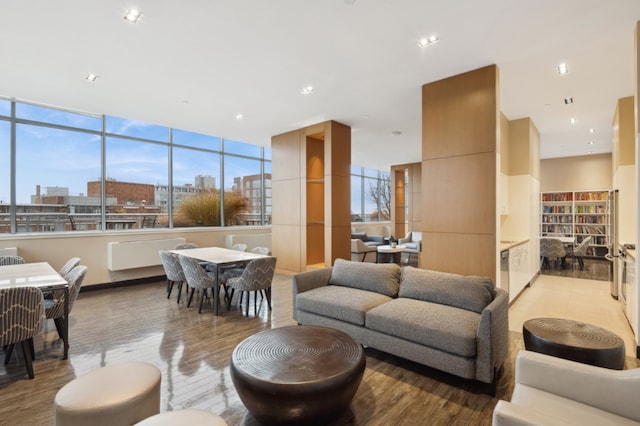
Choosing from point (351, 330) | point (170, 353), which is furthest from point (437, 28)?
point (170, 353)

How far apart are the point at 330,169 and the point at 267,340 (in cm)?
459

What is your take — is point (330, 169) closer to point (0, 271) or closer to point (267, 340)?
point (267, 340)

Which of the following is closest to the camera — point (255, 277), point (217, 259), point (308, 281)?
point (308, 281)

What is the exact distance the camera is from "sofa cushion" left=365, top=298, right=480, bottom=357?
2609mm

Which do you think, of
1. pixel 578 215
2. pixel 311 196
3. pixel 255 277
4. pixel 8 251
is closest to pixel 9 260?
pixel 8 251

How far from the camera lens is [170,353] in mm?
3354

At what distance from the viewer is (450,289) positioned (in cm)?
323

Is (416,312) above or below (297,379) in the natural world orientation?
above

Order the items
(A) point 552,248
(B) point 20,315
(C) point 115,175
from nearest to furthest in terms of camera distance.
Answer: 1. (B) point 20,315
2. (C) point 115,175
3. (A) point 552,248

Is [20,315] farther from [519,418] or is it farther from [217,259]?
[519,418]

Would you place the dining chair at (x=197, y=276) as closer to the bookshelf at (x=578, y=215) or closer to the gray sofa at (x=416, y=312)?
the gray sofa at (x=416, y=312)

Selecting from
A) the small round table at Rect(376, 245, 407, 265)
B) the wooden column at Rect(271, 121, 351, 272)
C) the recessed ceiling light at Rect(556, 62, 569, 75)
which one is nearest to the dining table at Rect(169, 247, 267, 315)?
the wooden column at Rect(271, 121, 351, 272)

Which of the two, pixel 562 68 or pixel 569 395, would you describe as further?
pixel 562 68

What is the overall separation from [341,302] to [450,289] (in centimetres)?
113
